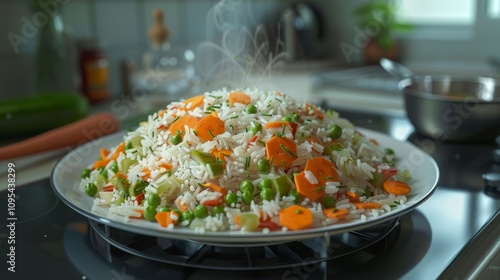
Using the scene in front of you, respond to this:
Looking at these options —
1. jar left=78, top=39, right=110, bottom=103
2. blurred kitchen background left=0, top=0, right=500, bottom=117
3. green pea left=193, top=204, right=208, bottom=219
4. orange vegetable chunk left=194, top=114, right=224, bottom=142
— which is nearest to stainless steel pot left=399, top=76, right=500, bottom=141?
blurred kitchen background left=0, top=0, right=500, bottom=117

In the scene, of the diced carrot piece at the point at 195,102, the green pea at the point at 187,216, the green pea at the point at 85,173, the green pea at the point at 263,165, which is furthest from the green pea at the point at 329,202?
the green pea at the point at 85,173

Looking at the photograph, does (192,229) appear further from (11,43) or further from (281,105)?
(11,43)

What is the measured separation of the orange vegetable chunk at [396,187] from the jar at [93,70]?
1.30 meters

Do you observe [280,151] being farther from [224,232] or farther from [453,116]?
[453,116]

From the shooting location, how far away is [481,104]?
1.38 m

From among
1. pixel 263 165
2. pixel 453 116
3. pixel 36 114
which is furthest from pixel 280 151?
pixel 36 114

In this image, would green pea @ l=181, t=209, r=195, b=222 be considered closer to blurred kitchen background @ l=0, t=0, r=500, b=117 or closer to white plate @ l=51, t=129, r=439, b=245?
white plate @ l=51, t=129, r=439, b=245

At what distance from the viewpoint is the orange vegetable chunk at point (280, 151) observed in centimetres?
90

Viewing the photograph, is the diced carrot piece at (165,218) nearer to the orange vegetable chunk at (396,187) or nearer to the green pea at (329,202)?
the green pea at (329,202)

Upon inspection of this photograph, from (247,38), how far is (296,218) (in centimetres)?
61

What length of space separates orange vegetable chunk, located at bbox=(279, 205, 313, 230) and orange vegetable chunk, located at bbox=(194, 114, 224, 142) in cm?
21

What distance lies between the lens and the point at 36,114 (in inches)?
59.2

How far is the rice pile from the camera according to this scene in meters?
0.84

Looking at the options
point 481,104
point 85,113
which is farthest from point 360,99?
point 85,113
